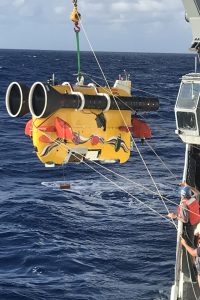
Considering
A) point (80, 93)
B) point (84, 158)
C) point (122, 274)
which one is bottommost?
point (122, 274)

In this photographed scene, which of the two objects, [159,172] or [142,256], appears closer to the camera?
[142,256]

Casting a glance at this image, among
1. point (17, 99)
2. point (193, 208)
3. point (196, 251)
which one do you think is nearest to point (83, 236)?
point (193, 208)

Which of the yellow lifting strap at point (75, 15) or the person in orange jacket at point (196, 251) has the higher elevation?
the yellow lifting strap at point (75, 15)

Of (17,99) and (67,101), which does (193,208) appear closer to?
(67,101)

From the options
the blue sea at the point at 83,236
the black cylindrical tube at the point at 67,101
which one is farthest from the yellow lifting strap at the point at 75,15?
the blue sea at the point at 83,236

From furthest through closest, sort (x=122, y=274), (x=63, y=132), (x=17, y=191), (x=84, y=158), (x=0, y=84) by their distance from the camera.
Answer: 1. (x=0, y=84)
2. (x=17, y=191)
3. (x=122, y=274)
4. (x=84, y=158)
5. (x=63, y=132)

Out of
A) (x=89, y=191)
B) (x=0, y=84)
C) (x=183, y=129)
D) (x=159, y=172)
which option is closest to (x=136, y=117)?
(x=183, y=129)

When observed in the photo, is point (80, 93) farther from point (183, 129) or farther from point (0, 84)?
point (0, 84)

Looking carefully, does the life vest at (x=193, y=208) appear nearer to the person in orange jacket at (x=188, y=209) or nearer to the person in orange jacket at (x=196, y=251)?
the person in orange jacket at (x=188, y=209)

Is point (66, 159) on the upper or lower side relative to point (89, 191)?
upper
